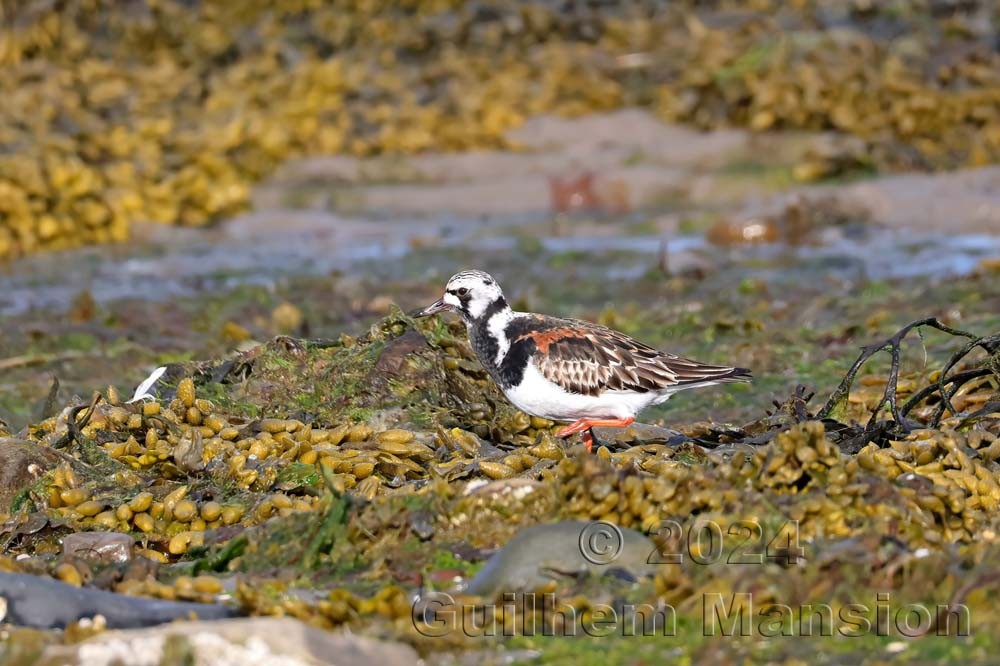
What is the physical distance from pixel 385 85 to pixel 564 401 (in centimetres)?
952

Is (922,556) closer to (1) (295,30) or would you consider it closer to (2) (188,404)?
(2) (188,404)

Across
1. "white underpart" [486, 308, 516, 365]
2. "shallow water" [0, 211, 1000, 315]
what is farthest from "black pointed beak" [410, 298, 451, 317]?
"shallow water" [0, 211, 1000, 315]

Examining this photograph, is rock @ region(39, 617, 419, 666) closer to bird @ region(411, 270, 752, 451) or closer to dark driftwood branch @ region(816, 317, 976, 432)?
bird @ region(411, 270, 752, 451)

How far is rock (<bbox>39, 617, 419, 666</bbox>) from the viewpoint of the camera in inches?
146

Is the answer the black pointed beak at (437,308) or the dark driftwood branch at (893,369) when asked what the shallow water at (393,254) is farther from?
the dark driftwood branch at (893,369)

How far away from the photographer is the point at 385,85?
14.9 metres

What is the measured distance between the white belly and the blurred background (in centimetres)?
298

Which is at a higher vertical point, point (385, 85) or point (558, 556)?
point (558, 556)

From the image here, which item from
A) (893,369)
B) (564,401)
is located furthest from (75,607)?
(893,369)

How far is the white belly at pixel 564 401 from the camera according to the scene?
5883 mm

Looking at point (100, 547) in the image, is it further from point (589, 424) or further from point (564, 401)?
point (589, 424)

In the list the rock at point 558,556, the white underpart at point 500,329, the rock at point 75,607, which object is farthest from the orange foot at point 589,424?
the rock at point 75,607

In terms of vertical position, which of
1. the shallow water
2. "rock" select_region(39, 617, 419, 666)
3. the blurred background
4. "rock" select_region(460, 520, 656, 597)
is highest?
"rock" select_region(39, 617, 419, 666)

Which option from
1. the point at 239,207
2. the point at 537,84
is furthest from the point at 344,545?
the point at 537,84
